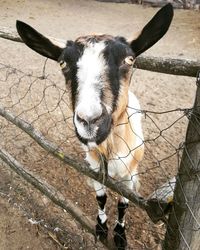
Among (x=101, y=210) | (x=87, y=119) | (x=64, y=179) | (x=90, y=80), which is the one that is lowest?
(x=64, y=179)

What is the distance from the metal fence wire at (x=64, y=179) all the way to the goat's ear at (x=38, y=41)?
319 mm

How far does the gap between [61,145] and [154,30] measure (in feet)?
7.40

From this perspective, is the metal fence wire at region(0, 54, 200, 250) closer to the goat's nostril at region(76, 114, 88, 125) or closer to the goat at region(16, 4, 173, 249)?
the goat at region(16, 4, 173, 249)

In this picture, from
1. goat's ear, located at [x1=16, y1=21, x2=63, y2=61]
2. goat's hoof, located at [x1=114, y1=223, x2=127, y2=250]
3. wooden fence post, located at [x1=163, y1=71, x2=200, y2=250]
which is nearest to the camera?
wooden fence post, located at [x1=163, y1=71, x2=200, y2=250]

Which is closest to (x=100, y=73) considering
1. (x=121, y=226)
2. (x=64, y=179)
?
(x=121, y=226)

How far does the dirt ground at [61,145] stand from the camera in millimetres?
3018

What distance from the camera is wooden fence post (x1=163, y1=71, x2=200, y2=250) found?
150cm

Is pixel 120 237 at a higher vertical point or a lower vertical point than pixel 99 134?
lower

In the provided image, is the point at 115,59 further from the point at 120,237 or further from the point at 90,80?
the point at 120,237

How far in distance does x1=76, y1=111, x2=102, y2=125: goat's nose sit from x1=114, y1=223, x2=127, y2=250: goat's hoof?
4.53 ft

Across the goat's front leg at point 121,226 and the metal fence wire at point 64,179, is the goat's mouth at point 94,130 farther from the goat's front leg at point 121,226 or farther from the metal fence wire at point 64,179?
the goat's front leg at point 121,226

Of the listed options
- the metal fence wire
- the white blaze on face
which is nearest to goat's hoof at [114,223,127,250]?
the metal fence wire

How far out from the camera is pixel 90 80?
189cm

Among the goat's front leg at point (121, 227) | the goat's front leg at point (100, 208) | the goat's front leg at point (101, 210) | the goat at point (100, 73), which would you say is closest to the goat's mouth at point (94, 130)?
the goat at point (100, 73)
